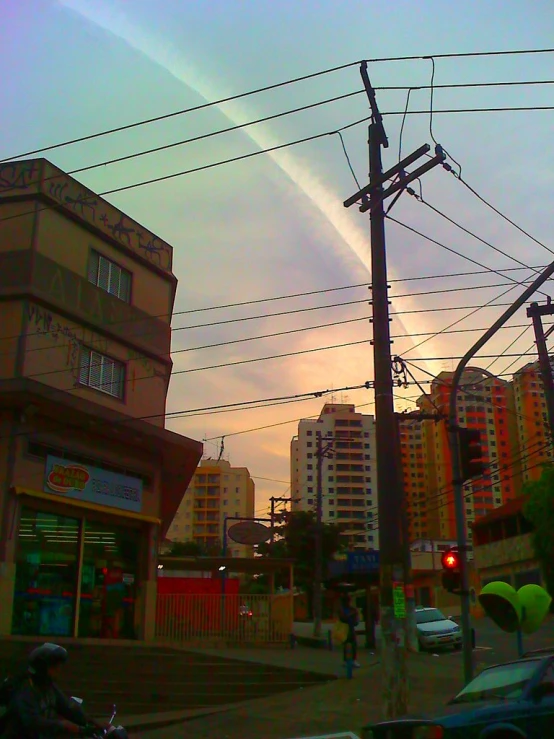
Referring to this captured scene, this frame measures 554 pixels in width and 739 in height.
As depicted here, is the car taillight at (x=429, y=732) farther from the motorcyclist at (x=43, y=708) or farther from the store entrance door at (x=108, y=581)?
the store entrance door at (x=108, y=581)

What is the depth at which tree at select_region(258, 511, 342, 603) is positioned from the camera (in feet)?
180

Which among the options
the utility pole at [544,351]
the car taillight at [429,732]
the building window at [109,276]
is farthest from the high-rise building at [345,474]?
the car taillight at [429,732]

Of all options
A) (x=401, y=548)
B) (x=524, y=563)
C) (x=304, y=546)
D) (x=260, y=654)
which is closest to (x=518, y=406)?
(x=524, y=563)

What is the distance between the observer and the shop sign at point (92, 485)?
19.8 meters

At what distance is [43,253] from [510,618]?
15052 mm

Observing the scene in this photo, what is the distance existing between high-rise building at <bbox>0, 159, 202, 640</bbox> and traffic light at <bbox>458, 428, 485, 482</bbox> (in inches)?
424

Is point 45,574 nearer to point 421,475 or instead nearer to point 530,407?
point 530,407

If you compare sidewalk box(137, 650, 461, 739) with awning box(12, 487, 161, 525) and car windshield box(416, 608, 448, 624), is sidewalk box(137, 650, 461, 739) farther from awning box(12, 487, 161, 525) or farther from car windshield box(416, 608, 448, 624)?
car windshield box(416, 608, 448, 624)

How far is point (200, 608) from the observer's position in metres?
22.6

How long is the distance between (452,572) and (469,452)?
6.68ft

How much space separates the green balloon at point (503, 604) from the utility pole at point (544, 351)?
4967 millimetres

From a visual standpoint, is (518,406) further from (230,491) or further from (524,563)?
→ (230,491)

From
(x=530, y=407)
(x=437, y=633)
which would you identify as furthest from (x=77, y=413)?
(x=530, y=407)

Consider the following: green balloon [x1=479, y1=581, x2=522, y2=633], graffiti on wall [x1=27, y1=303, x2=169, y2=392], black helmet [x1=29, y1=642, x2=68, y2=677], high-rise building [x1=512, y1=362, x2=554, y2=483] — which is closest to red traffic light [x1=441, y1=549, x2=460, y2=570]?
green balloon [x1=479, y1=581, x2=522, y2=633]
